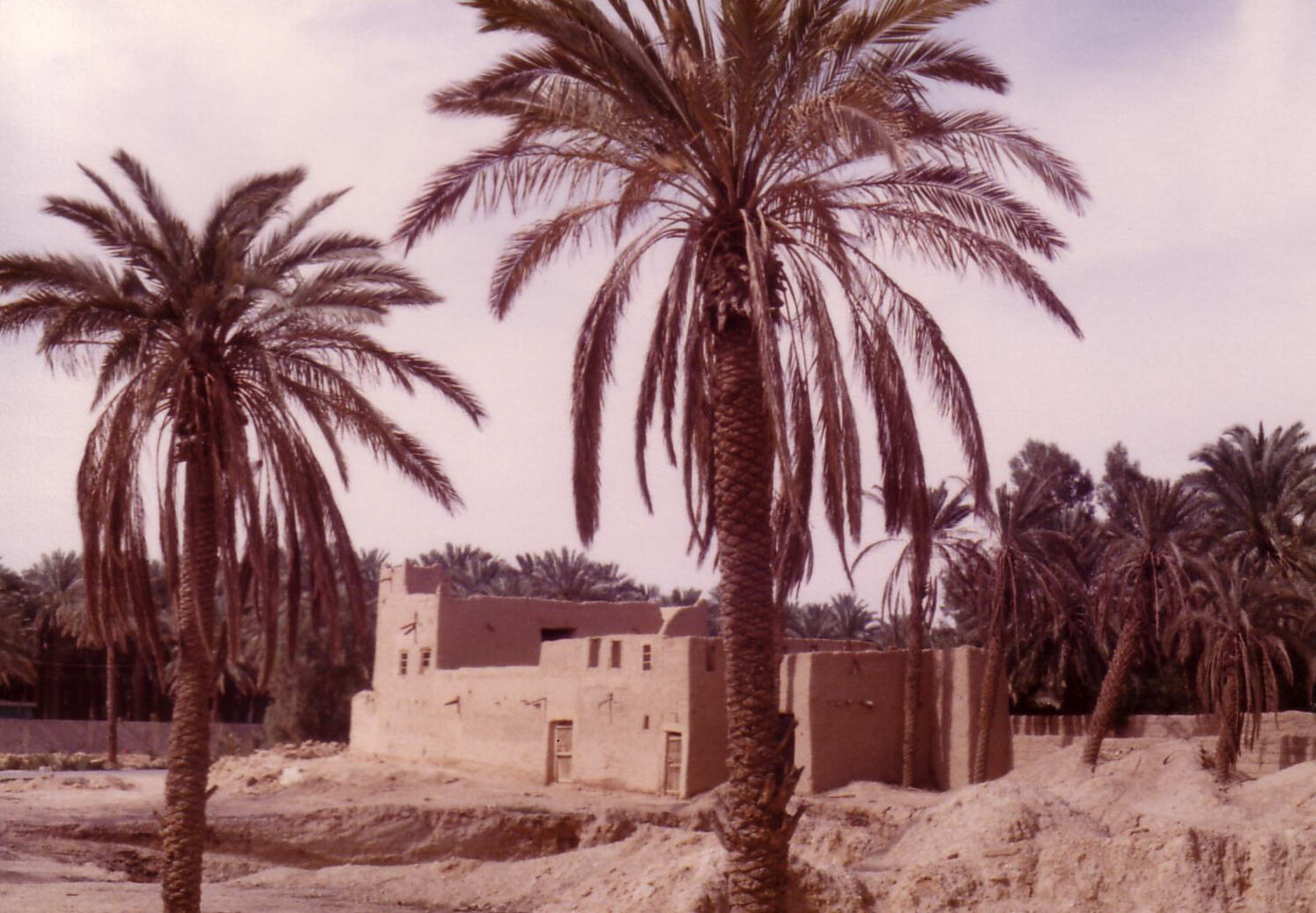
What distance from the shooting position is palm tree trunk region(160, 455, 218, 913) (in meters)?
13.4

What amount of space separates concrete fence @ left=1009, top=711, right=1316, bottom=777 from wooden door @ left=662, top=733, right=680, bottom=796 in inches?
321

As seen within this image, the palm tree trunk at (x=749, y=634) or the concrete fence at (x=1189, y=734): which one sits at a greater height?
the palm tree trunk at (x=749, y=634)

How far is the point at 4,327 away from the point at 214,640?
395 cm

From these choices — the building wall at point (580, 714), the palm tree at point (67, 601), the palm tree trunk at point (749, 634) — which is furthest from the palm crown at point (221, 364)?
the palm tree at point (67, 601)

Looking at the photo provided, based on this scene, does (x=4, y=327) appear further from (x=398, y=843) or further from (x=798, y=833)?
(x=398, y=843)

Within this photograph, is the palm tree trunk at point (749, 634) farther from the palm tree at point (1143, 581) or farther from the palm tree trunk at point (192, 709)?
the palm tree at point (1143, 581)

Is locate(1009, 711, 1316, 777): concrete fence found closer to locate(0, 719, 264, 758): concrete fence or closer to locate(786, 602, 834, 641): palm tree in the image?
locate(786, 602, 834, 641): palm tree

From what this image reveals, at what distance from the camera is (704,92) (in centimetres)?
1060

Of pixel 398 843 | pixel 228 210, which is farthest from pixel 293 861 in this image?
pixel 228 210

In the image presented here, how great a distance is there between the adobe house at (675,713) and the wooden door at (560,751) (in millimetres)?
31

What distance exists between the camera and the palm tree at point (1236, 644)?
88.2ft

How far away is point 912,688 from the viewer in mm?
27516

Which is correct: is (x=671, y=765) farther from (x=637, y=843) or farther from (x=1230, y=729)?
(x=1230, y=729)

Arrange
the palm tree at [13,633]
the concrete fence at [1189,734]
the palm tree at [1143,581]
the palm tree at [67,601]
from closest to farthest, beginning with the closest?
the palm tree at [1143,581]
the concrete fence at [1189,734]
the palm tree at [13,633]
the palm tree at [67,601]
